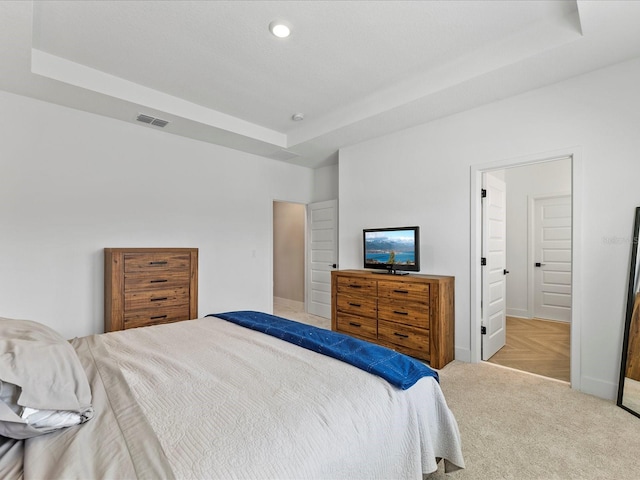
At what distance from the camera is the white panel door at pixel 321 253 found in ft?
17.7

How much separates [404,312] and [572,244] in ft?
5.36

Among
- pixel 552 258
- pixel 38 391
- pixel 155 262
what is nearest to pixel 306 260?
pixel 155 262

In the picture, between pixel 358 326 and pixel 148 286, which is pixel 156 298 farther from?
pixel 358 326

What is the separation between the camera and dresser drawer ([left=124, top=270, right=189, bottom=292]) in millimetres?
3301

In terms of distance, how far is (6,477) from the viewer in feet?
2.78

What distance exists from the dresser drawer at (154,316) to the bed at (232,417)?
1.54m

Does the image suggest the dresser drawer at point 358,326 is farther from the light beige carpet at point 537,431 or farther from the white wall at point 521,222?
the white wall at point 521,222

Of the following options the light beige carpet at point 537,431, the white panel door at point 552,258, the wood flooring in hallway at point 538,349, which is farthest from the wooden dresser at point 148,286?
the white panel door at point 552,258

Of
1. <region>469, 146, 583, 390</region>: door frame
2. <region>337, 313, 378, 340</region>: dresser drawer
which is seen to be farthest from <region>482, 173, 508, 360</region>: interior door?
<region>337, 313, 378, 340</region>: dresser drawer

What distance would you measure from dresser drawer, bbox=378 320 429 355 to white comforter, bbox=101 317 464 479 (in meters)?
1.79

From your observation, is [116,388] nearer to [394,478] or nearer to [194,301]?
[394,478]

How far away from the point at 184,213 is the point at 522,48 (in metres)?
3.95

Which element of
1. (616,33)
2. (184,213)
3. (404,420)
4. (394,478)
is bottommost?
(394,478)

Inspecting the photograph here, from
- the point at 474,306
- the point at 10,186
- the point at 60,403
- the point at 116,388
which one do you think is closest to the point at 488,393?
the point at 474,306
